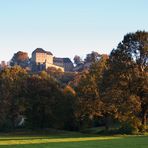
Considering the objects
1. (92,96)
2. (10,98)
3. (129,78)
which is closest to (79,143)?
(129,78)

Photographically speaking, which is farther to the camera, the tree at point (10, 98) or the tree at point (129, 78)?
the tree at point (10, 98)

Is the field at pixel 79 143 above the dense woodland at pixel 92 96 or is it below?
below

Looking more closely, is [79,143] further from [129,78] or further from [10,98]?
[10,98]

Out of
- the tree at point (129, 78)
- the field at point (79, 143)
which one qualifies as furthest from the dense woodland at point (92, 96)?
the field at point (79, 143)

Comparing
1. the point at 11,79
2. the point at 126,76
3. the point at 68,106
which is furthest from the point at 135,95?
the point at 11,79

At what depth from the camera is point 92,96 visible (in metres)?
81.6

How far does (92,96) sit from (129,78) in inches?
562

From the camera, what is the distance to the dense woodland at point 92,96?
68.4 m

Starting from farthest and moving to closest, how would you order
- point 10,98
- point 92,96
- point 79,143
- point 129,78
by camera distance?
point 10,98 < point 92,96 < point 129,78 < point 79,143

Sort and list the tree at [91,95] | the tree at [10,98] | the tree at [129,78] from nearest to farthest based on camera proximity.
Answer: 1. the tree at [129,78]
2. the tree at [91,95]
3. the tree at [10,98]

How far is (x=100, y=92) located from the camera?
79.2 metres

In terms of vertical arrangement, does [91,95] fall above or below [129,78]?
below

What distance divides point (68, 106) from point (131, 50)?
22899 millimetres

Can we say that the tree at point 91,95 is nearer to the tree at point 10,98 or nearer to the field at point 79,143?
the tree at point 10,98
